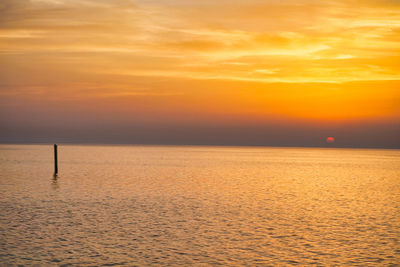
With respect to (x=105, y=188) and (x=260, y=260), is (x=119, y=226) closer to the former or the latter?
(x=260, y=260)

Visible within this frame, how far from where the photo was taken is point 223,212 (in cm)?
3025

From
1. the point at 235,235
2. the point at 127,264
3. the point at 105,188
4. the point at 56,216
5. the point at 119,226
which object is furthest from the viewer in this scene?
the point at 105,188

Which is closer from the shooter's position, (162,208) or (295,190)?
(162,208)

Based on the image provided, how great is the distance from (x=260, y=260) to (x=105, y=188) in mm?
31278

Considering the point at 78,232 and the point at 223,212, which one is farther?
the point at 223,212

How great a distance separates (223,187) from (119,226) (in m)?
25.3

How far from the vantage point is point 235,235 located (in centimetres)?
2262

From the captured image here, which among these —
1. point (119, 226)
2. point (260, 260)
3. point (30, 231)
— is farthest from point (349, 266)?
point (30, 231)

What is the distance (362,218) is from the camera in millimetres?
29094

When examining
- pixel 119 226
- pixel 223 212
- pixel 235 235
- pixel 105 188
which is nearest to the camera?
pixel 235 235

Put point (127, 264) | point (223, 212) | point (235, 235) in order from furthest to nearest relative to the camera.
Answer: point (223, 212), point (235, 235), point (127, 264)

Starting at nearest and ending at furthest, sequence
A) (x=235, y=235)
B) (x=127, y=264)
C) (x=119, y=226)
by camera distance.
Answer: (x=127, y=264) < (x=235, y=235) < (x=119, y=226)

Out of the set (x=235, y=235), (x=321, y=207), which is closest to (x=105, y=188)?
(x=321, y=207)

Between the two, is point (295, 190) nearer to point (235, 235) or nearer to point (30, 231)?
point (235, 235)
